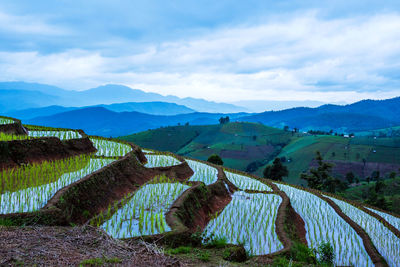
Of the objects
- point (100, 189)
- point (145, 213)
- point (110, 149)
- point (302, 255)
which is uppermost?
point (110, 149)

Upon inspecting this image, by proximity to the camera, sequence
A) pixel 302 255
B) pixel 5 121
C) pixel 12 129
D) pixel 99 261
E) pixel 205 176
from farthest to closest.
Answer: pixel 5 121 < pixel 12 129 < pixel 205 176 < pixel 302 255 < pixel 99 261

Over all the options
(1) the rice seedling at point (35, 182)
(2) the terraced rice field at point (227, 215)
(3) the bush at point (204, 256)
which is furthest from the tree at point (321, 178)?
(3) the bush at point (204, 256)

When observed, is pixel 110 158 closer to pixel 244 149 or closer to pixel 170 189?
pixel 170 189

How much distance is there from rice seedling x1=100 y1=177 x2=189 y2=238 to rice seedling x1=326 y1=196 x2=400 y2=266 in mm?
8175

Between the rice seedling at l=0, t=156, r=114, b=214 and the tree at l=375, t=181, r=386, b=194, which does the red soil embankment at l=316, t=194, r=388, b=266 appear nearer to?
the rice seedling at l=0, t=156, r=114, b=214

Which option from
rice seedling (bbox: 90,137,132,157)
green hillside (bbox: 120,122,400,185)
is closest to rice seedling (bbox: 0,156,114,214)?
rice seedling (bbox: 90,137,132,157)

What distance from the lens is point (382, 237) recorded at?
12.3 metres

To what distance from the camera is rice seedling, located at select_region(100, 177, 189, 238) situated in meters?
8.75

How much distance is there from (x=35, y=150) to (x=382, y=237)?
683 inches

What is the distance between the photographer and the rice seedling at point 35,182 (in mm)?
9055

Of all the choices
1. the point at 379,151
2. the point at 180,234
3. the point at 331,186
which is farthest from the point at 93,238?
the point at 379,151

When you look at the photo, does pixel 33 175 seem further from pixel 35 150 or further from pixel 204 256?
pixel 204 256

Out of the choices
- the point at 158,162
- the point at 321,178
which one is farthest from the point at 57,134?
the point at 321,178

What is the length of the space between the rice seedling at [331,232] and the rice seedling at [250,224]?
1523 mm
